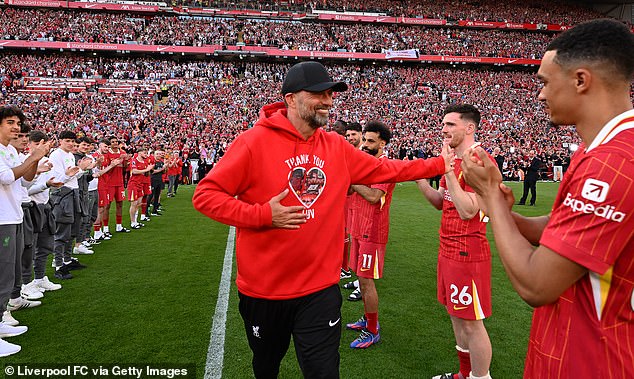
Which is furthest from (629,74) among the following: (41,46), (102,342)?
(41,46)

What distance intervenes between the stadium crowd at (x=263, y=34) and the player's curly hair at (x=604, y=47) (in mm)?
44593

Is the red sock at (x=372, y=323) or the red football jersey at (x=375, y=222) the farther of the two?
the red football jersey at (x=375, y=222)

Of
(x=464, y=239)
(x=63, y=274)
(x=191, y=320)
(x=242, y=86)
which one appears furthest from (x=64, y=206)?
(x=242, y=86)

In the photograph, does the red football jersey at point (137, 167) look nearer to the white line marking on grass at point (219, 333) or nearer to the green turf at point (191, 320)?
the green turf at point (191, 320)

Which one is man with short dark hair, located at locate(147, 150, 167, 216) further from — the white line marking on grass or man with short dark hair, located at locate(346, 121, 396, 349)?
man with short dark hair, located at locate(346, 121, 396, 349)

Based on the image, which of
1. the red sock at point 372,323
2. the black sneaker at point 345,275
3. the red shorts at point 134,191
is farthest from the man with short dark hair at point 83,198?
the red sock at point 372,323

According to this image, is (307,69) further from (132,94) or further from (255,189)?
(132,94)

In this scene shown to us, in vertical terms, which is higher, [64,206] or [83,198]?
[64,206]

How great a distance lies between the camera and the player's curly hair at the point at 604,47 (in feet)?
4.74

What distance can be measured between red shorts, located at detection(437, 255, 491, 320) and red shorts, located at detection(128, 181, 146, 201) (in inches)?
426

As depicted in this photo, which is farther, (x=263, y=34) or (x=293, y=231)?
(x=263, y=34)

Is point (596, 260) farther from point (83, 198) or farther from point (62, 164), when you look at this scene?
point (83, 198)

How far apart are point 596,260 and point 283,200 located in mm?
1743

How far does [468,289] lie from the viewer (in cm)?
340
